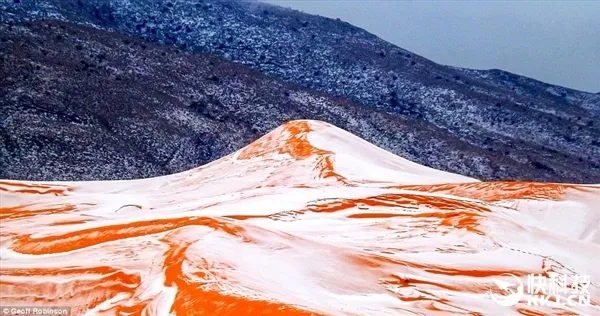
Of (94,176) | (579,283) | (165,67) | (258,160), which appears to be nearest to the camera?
(579,283)

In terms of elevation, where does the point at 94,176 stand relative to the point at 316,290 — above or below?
below

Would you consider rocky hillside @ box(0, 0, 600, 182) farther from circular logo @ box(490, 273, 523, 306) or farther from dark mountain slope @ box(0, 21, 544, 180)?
circular logo @ box(490, 273, 523, 306)

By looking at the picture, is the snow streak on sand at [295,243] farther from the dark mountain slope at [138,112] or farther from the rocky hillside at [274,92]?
the rocky hillside at [274,92]

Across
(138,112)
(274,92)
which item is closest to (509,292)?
(138,112)

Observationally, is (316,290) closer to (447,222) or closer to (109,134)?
(447,222)

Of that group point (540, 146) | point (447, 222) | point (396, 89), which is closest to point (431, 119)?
point (396, 89)

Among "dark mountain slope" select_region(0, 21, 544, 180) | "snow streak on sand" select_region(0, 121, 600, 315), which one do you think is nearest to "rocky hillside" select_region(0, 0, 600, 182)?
"dark mountain slope" select_region(0, 21, 544, 180)
